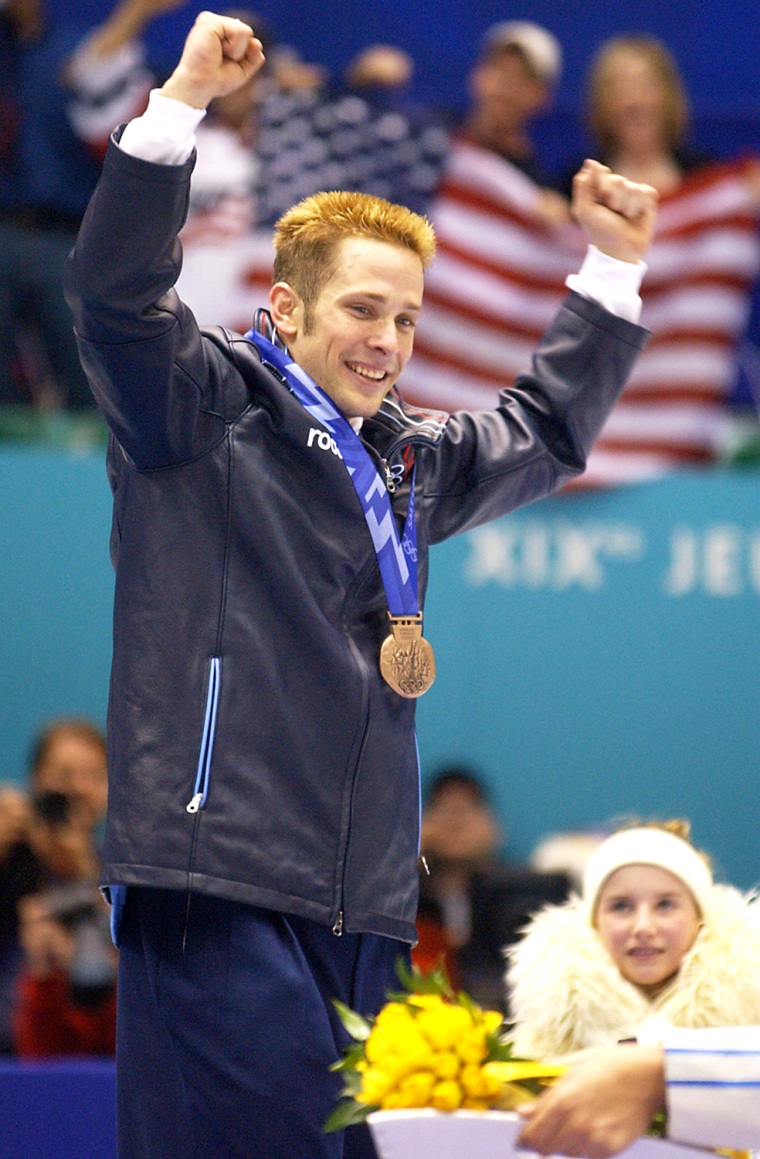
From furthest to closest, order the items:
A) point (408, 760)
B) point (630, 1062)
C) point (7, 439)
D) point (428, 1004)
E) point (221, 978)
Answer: point (7, 439), point (408, 760), point (221, 978), point (428, 1004), point (630, 1062)

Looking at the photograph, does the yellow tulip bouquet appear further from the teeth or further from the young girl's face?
the young girl's face

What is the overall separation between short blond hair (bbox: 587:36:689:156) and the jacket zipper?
4591 mm

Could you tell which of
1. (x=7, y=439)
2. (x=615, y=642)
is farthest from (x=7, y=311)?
(x=615, y=642)

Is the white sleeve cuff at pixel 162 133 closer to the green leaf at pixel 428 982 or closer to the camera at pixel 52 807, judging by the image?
the green leaf at pixel 428 982

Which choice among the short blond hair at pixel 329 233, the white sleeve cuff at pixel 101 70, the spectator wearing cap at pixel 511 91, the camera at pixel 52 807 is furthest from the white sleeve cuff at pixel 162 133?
the spectator wearing cap at pixel 511 91

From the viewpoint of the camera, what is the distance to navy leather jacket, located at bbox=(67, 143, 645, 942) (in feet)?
7.48

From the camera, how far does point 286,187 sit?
6.24 m

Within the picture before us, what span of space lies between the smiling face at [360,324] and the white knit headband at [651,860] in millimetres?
1518

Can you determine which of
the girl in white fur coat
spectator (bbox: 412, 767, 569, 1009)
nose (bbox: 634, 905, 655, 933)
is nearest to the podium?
the girl in white fur coat

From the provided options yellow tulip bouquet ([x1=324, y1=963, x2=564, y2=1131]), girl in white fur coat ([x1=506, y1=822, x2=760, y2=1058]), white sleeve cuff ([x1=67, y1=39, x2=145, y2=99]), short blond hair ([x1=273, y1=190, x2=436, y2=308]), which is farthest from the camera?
white sleeve cuff ([x1=67, y1=39, x2=145, y2=99])

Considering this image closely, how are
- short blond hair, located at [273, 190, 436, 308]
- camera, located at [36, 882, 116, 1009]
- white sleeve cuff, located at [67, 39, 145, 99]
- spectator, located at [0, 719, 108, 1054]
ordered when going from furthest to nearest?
white sleeve cuff, located at [67, 39, 145, 99] → spectator, located at [0, 719, 108, 1054] → camera, located at [36, 882, 116, 1009] → short blond hair, located at [273, 190, 436, 308]

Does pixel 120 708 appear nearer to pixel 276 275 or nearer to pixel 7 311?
pixel 276 275

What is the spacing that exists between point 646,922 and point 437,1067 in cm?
178

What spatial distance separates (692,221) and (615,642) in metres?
1.60
